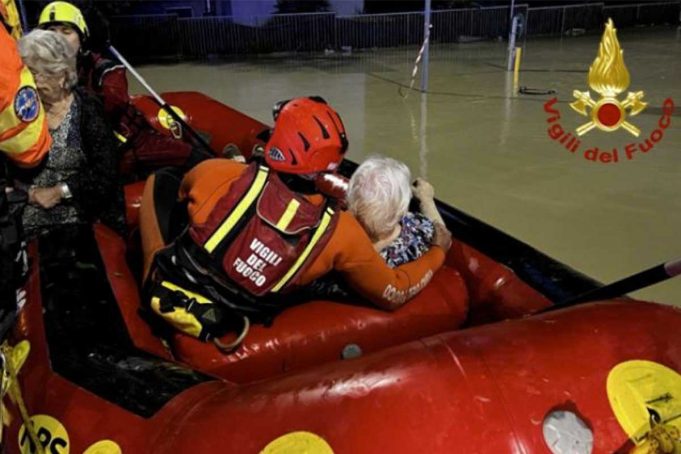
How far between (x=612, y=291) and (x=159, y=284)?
1041 mm

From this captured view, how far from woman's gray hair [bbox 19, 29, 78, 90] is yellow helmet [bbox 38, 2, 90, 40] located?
3.31 ft

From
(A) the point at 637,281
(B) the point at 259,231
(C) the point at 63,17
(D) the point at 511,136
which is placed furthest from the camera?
(D) the point at 511,136

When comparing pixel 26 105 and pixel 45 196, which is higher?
pixel 26 105

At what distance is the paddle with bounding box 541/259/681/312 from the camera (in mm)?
1221

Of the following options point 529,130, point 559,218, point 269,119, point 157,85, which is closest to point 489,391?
point 559,218

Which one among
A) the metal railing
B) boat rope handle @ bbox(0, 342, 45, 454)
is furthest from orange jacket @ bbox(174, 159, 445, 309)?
the metal railing

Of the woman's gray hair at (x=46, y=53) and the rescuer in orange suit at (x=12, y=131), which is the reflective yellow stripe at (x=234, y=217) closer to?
the rescuer in orange suit at (x=12, y=131)

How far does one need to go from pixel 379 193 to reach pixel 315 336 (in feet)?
1.33

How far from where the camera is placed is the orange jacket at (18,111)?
3.60 ft

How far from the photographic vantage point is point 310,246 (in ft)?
5.00

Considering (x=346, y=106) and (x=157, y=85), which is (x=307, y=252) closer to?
(x=346, y=106)

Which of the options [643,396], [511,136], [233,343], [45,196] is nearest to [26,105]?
[233,343]

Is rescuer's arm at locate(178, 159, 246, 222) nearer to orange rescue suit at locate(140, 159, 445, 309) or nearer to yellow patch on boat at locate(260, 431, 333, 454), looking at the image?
orange rescue suit at locate(140, 159, 445, 309)

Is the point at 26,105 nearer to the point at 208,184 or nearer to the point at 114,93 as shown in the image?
the point at 208,184
